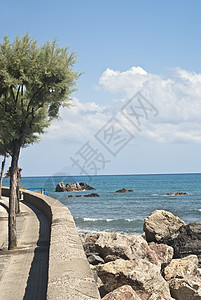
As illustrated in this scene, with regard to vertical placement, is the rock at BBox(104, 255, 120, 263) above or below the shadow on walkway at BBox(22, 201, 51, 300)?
below

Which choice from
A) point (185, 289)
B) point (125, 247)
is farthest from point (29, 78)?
point (185, 289)

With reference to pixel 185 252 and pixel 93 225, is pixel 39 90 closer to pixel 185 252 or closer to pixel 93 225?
pixel 185 252

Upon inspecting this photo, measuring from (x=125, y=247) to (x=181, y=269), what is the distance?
5.51 feet

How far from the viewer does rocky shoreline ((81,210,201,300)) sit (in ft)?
22.0

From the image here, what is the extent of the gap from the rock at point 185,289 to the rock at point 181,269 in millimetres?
723

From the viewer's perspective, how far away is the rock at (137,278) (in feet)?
21.9

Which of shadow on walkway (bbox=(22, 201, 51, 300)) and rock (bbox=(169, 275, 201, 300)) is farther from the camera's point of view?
rock (bbox=(169, 275, 201, 300))

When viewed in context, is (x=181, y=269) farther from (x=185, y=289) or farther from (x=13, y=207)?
(x=13, y=207)

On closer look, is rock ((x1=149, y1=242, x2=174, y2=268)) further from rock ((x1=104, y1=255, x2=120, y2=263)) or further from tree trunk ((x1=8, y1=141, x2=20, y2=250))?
tree trunk ((x1=8, y1=141, x2=20, y2=250))

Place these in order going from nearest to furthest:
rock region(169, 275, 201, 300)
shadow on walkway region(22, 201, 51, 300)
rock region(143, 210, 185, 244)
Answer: shadow on walkway region(22, 201, 51, 300), rock region(169, 275, 201, 300), rock region(143, 210, 185, 244)

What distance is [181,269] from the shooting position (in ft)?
30.0

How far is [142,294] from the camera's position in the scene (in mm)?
6641

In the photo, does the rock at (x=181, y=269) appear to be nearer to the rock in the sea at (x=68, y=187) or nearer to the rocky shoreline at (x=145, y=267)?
the rocky shoreline at (x=145, y=267)

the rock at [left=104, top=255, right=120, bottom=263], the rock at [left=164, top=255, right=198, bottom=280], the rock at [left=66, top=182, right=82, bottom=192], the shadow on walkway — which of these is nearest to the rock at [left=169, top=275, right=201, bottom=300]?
the rock at [left=164, top=255, right=198, bottom=280]
